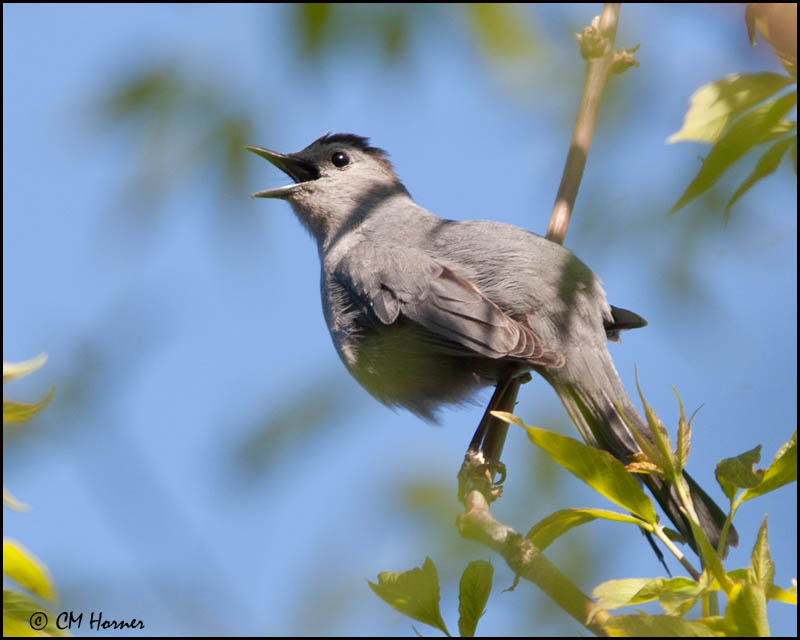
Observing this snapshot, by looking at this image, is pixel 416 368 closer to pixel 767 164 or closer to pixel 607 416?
pixel 607 416

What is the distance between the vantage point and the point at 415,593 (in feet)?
5.06

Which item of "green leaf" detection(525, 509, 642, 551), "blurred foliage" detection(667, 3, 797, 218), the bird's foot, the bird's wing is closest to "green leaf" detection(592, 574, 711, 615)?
"green leaf" detection(525, 509, 642, 551)

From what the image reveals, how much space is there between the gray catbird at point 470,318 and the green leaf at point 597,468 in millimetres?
1363

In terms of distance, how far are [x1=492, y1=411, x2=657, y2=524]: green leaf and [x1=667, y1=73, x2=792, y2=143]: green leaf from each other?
700mm

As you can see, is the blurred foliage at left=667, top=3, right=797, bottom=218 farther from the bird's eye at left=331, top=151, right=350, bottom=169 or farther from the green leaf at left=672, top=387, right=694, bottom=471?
the bird's eye at left=331, top=151, right=350, bottom=169

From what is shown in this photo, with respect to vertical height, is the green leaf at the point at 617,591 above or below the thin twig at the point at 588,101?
below

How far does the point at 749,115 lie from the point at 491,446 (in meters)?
1.59

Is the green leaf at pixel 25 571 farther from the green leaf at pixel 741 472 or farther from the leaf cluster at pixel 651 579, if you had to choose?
the green leaf at pixel 741 472

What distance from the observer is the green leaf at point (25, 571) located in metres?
1.65

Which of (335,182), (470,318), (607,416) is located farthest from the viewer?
(335,182)

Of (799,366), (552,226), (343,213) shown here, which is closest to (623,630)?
(799,366)

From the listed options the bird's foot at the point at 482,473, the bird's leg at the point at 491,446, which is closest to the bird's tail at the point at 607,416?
the bird's leg at the point at 491,446

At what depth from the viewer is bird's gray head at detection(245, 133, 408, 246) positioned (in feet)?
16.2

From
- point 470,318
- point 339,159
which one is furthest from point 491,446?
point 339,159
